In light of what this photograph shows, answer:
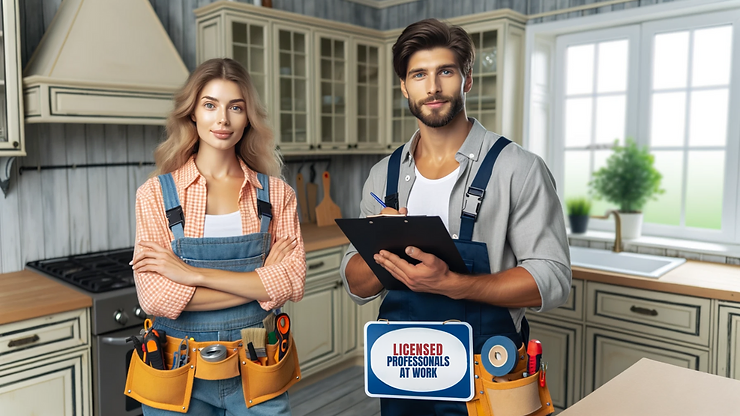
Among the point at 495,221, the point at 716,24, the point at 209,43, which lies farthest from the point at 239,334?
the point at 716,24

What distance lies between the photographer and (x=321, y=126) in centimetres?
360

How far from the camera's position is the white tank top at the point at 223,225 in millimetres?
1490

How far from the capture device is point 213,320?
147 cm

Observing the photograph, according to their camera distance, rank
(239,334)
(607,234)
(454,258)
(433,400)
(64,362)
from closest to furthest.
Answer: (454,258) → (433,400) → (239,334) → (64,362) → (607,234)

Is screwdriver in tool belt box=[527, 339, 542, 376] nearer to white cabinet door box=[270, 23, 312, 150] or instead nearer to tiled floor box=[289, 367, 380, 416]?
tiled floor box=[289, 367, 380, 416]

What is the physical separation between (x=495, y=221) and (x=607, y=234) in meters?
2.36

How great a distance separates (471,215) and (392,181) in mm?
260

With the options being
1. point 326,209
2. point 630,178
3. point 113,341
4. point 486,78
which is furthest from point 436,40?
point 326,209

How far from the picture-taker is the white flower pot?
3240 mm

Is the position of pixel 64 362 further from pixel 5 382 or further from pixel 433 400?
pixel 433 400

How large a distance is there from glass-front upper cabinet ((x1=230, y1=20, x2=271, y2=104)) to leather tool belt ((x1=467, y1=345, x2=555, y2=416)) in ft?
7.46

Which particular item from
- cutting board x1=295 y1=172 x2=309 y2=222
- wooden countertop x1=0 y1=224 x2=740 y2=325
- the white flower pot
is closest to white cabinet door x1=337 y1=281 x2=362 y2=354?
wooden countertop x1=0 y1=224 x2=740 y2=325

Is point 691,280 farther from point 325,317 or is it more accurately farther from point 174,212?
point 174,212

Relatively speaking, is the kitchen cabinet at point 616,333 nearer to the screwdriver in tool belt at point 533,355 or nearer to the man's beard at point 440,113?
the screwdriver in tool belt at point 533,355
